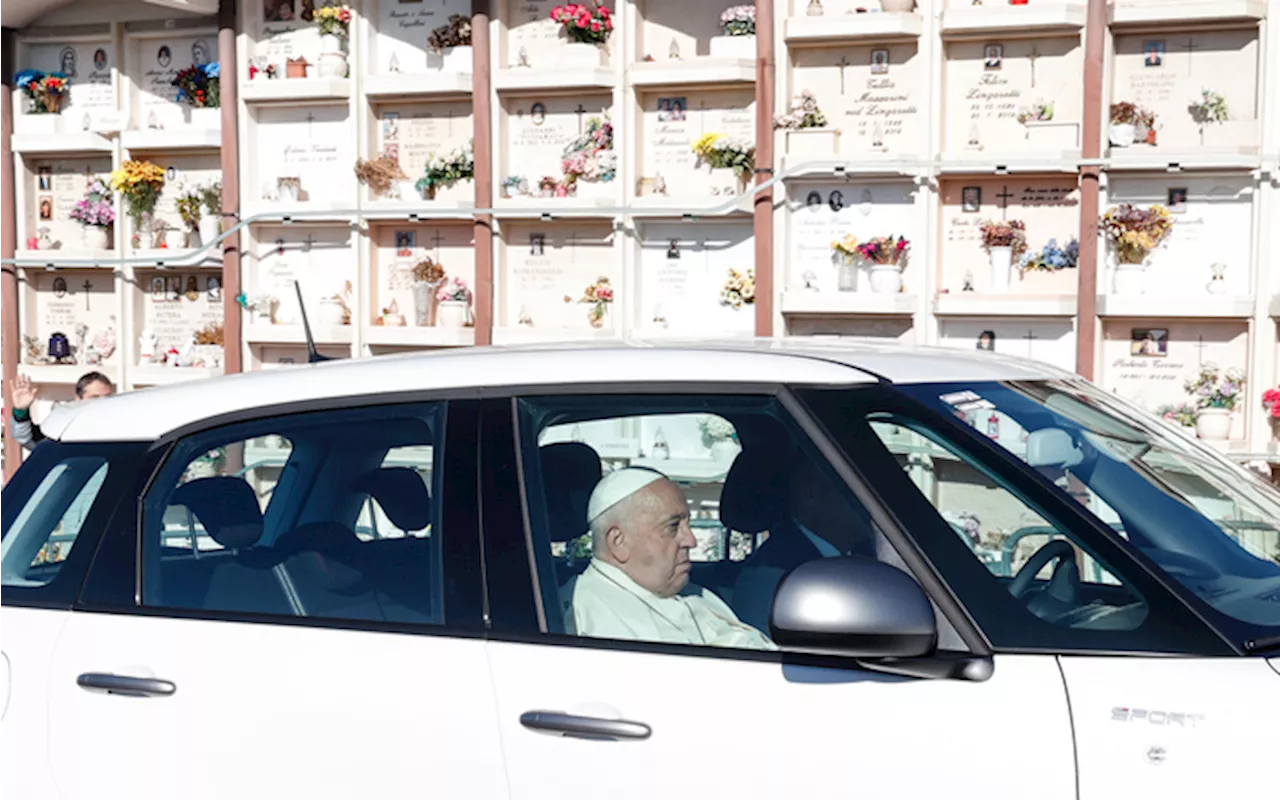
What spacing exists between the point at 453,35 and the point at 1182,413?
4807 mm

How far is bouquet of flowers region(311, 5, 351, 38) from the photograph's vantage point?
958cm

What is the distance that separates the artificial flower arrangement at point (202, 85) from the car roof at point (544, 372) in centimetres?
795

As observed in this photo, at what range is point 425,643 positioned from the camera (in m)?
2.09

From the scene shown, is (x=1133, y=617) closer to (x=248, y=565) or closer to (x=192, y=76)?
(x=248, y=565)

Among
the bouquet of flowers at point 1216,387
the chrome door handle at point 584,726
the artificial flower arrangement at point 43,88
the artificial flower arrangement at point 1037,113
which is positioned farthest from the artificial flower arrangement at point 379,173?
the chrome door handle at point 584,726

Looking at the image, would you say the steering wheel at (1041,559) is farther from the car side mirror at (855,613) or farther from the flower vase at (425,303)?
the flower vase at (425,303)

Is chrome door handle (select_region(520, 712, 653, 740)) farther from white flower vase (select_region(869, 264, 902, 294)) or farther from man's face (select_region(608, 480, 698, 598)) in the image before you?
white flower vase (select_region(869, 264, 902, 294))

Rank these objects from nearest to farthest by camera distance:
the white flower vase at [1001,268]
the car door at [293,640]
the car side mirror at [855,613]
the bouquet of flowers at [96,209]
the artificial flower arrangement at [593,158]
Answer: the car side mirror at [855,613]
the car door at [293,640]
the white flower vase at [1001,268]
the artificial flower arrangement at [593,158]
the bouquet of flowers at [96,209]

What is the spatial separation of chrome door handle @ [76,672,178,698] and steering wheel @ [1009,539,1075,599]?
3.92ft

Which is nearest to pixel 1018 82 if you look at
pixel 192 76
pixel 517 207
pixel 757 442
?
pixel 517 207

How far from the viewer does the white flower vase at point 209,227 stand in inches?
394

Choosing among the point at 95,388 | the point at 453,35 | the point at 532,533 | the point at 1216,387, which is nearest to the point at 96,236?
the point at 453,35

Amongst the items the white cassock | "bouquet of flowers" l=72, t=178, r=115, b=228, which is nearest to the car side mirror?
the white cassock

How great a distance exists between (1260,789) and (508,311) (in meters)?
7.93
